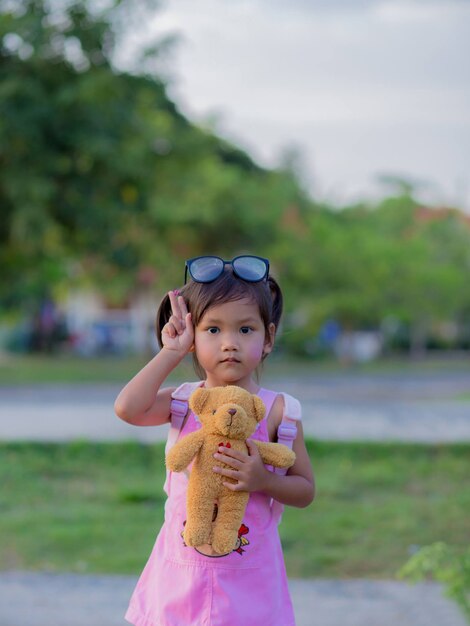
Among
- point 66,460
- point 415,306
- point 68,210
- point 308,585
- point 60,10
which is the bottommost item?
point 308,585

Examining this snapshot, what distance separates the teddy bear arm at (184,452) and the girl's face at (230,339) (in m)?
0.18

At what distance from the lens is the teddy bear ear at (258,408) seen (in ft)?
7.14

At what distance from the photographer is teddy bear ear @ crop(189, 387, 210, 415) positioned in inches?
85.9

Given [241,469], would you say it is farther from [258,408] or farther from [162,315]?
[162,315]

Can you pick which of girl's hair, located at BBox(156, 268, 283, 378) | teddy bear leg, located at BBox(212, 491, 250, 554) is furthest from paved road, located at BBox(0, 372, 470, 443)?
teddy bear leg, located at BBox(212, 491, 250, 554)

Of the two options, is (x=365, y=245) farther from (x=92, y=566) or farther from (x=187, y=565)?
(x=187, y=565)

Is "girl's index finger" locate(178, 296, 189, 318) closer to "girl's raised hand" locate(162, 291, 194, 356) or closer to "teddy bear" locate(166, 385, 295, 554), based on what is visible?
"girl's raised hand" locate(162, 291, 194, 356)

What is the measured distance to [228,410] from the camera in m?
2.12

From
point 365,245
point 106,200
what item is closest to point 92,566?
point 106,200

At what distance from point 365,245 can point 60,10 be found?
1332 centimetres

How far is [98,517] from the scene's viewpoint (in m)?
6.25

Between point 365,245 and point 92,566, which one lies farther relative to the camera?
point 365,245

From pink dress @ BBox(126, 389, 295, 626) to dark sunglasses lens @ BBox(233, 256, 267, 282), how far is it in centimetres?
28

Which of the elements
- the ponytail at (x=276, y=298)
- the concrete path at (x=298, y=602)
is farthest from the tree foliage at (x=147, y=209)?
the ponytail at (x=276, y=298)
